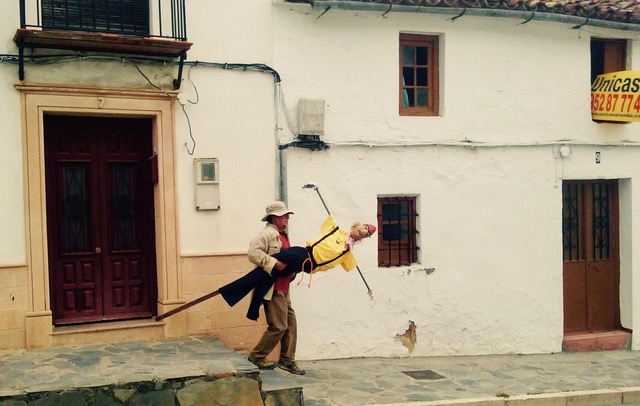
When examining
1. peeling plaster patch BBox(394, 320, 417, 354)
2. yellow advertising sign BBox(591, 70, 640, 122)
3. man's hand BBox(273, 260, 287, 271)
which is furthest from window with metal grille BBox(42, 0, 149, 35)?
yellow advertising sign BBox(591, 70, 640, 122)

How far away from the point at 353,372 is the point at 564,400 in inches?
100

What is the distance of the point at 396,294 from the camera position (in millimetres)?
9984

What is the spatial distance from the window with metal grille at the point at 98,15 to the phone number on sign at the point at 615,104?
22.7 ft

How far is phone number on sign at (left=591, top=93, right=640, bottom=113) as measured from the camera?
36.2 feet

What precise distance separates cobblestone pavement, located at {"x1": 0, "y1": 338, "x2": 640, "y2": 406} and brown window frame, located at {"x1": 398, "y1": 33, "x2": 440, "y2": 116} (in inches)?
142

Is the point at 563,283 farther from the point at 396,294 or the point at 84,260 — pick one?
the point at 84,260

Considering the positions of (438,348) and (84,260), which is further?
(438,348)

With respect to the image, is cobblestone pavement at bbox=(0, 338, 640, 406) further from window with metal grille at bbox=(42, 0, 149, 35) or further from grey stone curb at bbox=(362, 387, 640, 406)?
window with metal grille at bbox=(42, 0, 149, 35)

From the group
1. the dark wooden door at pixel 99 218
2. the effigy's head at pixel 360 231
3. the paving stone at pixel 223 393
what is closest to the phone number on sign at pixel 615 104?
the effigy's head at pixel 360 231

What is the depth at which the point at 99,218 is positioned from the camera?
28.8 feet

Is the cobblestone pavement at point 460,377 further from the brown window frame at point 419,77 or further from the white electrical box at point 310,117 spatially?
the brown window frame at point 419,77

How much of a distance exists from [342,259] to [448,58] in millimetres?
3924

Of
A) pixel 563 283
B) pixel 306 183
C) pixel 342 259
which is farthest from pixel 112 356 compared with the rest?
pixel 563 283

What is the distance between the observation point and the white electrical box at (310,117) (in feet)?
30.4
